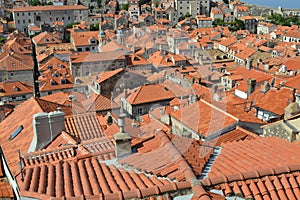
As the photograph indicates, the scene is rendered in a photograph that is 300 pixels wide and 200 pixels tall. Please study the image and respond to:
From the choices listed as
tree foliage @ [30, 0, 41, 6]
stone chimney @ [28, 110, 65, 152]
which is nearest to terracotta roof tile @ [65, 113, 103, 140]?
stone chimney @ [28, 110, 65, 152]

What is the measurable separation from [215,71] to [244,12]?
69.2m

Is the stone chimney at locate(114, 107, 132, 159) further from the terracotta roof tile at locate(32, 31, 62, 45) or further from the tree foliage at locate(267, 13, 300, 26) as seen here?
the tree foliage at locate(267, 13, 300, 26)

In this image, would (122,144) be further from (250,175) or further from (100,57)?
(100,57)

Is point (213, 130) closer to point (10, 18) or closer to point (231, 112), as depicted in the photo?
point (231, 112)

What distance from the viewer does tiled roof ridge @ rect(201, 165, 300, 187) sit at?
5.21 m

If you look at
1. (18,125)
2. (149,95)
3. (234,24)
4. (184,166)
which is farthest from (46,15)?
(184,166)

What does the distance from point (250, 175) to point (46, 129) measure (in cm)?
731

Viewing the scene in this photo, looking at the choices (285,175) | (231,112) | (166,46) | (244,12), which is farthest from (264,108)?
(244,12)

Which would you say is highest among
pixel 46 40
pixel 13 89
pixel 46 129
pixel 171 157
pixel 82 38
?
pixel 171 157

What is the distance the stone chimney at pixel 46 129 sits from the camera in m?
10.8

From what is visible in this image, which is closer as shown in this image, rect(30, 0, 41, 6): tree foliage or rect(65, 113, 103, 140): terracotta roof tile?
rect(65, 113, 103, 140): terracotta roof tile

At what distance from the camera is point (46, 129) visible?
1090cm

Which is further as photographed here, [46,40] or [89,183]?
[46,40]

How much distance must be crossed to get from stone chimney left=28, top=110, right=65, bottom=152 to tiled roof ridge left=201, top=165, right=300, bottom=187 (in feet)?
22.6
